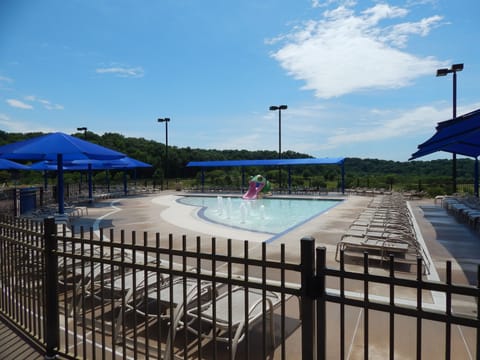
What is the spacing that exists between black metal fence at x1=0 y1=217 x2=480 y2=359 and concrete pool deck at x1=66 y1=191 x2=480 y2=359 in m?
0.02

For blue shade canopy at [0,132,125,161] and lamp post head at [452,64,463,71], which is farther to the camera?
lamp post head at [452,64,463,71]

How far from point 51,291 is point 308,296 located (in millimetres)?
2567

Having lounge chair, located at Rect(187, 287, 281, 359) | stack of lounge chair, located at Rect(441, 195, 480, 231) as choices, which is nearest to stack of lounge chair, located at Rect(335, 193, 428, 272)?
lounge chair, located at Rect(187, 287, 281, 359)

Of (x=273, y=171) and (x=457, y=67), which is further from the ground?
(x=457, y=67)

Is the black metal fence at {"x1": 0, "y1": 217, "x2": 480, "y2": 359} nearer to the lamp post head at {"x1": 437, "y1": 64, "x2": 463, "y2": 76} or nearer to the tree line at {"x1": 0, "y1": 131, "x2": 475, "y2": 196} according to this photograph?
the lamp post head at {"x1": 437, "y1": 64, "x2": 463, "y2": 76}

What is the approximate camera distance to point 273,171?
38.9 m

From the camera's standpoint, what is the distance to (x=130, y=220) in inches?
465

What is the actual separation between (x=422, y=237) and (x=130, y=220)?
909cm

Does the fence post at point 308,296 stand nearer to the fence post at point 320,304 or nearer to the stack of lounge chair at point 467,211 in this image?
the fence post at point 320,304

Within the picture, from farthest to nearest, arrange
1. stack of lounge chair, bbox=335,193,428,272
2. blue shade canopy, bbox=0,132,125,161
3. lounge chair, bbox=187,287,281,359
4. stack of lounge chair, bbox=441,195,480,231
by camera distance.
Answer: blue shade canopy, bbox=0,132,125,161 < stack of lounge chair, bbox=441,195,480,231 < stack of lounge chair, bbox=335,193,428,272 < lounge chair, bbox=187,287,281,359

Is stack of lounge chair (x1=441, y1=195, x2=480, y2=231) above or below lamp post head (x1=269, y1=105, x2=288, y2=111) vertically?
below

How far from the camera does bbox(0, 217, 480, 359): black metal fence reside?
2.18m

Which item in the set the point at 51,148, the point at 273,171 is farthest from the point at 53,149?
the point at 273,171

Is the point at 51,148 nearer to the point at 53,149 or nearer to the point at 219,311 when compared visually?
the point at 53,149
